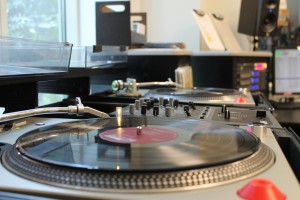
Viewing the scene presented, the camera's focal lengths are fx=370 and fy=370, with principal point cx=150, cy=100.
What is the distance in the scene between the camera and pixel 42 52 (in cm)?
108

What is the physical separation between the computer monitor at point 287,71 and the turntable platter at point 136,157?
1.82m

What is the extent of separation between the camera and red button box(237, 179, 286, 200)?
46cm

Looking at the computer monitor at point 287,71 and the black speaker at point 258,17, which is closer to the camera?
the computer monitor at point 287,71

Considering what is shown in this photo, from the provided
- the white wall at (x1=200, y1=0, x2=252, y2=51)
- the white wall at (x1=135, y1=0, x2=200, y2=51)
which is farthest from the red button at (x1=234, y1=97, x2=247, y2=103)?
the white wall at (x1=200, y1=0, x2=252, y2=51)

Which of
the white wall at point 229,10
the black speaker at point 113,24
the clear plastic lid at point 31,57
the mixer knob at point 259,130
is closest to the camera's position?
the mixer knob at point 259,130

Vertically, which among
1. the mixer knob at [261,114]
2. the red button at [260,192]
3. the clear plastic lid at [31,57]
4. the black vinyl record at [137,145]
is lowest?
the red button at [260,192]

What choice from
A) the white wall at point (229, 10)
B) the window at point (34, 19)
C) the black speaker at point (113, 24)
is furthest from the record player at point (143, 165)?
the white wall at point (229, 10)

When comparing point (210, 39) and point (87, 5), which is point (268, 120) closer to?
point (210, 39)

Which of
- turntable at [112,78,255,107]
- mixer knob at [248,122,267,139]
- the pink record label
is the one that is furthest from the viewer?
turntable at [112,78,255,107]

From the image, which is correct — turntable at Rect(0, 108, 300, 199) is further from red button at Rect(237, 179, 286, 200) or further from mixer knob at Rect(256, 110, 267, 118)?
mixer knob at Rect(256, 110, 267, 118)

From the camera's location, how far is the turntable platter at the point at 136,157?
49cm

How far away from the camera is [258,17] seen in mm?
2705

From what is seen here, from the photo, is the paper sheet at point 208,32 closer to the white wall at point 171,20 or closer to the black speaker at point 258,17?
the white wall at point 171,20

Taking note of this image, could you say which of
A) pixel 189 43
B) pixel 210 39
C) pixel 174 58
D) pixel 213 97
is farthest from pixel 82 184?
pixel 189 43
